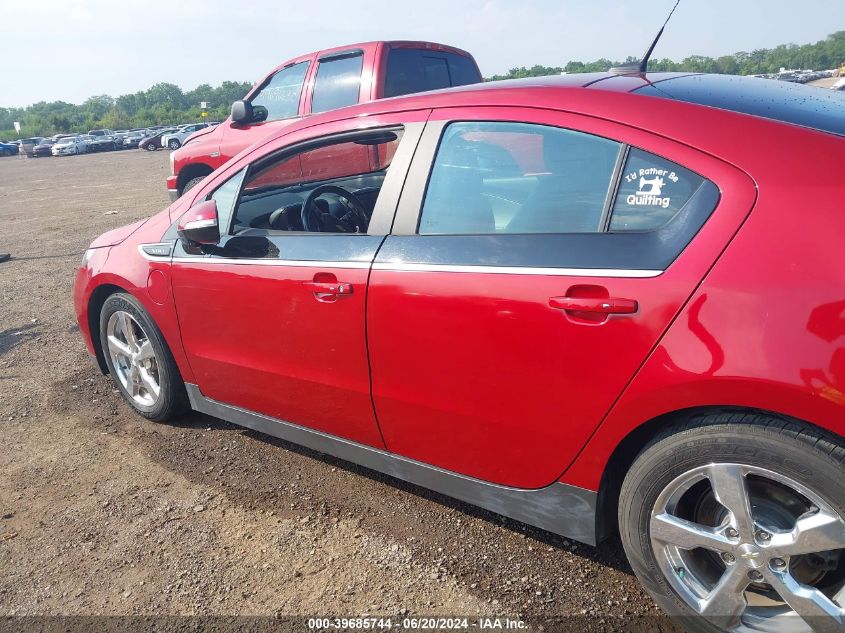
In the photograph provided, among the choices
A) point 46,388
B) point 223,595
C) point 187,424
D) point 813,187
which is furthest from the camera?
point 46,388

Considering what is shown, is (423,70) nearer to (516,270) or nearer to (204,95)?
(516,270)

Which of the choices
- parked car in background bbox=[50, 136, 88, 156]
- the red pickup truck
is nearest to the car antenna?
the red pickup truck

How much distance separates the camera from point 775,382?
5.55 feet

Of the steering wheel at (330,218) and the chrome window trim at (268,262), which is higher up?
the steering wheel at (330,218)

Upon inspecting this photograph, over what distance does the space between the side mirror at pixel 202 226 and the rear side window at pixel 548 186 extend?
102 centimetres

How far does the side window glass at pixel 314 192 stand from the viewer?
10.2 feet

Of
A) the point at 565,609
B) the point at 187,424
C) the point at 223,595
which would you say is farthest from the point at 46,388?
the point at 565,609

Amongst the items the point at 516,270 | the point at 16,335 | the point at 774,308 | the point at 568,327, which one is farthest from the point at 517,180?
the point at 16,335

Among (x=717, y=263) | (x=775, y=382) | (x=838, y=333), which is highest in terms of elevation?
(x=717, y=263)

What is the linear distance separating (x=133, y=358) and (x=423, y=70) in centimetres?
461

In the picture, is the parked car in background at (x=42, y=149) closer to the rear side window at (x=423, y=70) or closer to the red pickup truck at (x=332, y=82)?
the red pickup truck at (x=332, y=82)

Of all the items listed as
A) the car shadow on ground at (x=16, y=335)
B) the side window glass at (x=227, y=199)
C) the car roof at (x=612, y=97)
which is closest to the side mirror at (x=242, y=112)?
the car shadow on ground at (x=16, y=335)

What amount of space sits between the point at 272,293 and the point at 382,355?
62cm

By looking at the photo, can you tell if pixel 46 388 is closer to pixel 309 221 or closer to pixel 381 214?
pixel 309 221
